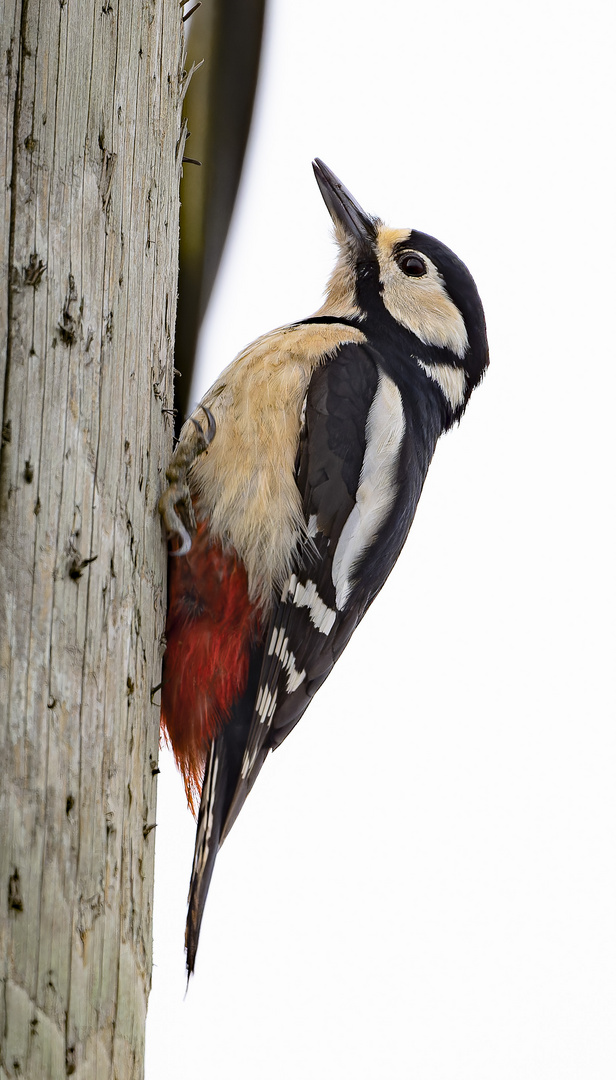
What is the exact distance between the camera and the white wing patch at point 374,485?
7.29ft

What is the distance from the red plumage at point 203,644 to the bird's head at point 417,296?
3.27 feet

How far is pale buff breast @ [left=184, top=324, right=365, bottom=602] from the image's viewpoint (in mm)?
2055

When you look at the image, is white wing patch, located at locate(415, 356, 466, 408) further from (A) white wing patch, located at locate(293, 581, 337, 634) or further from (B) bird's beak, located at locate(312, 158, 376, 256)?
(A) white wing patch, located at locate(293, 581, 337, 634)

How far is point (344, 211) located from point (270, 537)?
4.22 feet

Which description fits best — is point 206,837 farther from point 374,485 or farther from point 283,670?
point 374,485

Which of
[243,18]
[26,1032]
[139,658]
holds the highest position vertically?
[243,18]

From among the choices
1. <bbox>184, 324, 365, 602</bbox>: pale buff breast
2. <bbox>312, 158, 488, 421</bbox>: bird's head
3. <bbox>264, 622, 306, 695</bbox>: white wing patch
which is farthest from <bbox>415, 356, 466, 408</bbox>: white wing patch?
<bbox>264, 622, 306, 695</bbox>: white wing patch

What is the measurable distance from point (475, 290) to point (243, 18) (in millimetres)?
1026

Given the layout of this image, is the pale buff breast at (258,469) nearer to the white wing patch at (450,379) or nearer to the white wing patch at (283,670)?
the white wing patch at (283,670)

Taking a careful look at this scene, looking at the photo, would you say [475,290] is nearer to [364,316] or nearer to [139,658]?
[364,316]

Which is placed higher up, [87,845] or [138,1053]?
[87,845]

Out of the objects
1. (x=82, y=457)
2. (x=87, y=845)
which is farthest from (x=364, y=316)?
(x=87, y=845)

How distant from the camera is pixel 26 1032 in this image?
1.29 m

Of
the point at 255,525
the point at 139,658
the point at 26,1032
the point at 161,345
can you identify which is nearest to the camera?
the point at 26,1032
